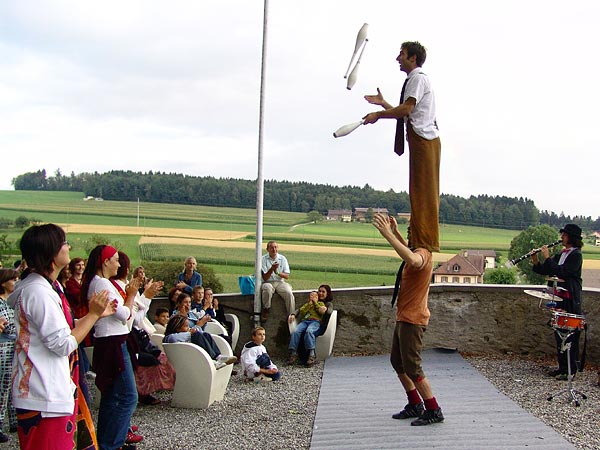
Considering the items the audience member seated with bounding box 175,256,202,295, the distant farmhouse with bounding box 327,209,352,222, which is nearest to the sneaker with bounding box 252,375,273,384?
the audience member seated with bounding box 175,256,202,295

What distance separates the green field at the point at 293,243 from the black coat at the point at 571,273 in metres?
3.63

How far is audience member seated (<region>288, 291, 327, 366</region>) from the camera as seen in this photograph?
33.1 ft

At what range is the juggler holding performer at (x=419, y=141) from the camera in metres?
6.02

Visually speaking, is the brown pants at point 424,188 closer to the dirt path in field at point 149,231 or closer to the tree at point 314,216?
the tree at point 314,216

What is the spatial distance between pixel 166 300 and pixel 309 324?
2.29 metres

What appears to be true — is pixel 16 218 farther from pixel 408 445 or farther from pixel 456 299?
pixel 408 445

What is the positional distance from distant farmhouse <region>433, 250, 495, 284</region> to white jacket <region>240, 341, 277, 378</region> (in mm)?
3531

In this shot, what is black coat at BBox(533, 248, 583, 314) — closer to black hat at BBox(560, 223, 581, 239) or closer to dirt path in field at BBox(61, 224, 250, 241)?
black hat at BBox(560, 223, 581, 239)

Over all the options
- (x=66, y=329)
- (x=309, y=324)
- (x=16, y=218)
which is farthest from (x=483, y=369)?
(x=16, y=218)

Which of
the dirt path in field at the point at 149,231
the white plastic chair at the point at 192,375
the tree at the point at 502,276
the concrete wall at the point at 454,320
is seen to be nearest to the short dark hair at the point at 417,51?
the white plastic chair at the point at 192,375

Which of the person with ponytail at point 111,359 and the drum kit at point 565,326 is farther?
the drum kit at point 565,326

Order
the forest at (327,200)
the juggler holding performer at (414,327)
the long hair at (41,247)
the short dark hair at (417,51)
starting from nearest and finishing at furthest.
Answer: the long hair at (41,247) < the short dark hair at (417,51) < the juggler holding performer at (414,327) < the forest at (327,200)

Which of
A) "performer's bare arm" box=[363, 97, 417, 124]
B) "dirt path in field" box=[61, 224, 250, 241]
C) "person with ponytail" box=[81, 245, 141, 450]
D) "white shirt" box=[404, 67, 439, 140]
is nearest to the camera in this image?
"person with ponytail" box=[81, 245, 141, 450]

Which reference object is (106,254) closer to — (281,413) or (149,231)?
(281,413)
